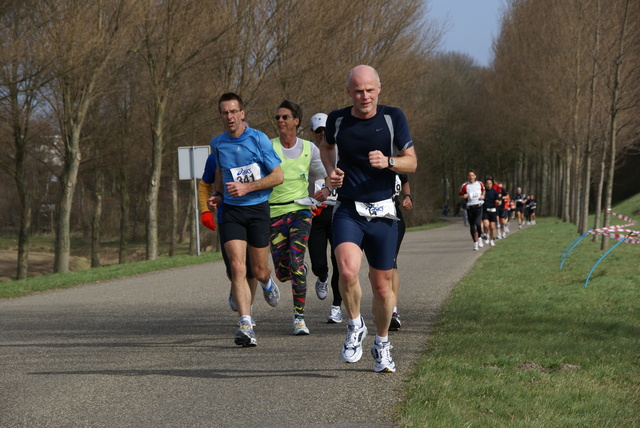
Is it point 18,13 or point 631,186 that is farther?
point 631,186

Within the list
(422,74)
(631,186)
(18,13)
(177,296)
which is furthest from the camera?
(631,186)

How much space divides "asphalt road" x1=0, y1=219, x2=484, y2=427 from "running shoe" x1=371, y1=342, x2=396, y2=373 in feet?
0.27

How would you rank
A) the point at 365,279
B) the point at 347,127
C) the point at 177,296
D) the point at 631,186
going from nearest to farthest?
the point at 347,127 → the point at 177,296 → the point at 365,279 → the point at 631,186

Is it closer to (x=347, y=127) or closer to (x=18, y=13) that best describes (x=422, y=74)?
(x=18, y=13)

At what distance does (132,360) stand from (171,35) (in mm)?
18190

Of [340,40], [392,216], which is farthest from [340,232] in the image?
[340,40]

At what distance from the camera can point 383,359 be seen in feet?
19.4

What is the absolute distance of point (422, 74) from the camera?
112 feet

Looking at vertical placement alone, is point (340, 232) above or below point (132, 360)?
above

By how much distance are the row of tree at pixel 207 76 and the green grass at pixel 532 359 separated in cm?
812

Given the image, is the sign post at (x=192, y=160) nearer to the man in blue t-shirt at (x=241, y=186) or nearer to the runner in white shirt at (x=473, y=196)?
the runner in white shirt at (x=473, y=196)

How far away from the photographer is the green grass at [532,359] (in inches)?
188

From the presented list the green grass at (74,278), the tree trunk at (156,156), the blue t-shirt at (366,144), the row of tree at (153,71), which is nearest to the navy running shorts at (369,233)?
the blue t-shirt at (366,144)

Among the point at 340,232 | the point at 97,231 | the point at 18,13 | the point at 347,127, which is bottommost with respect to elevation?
the point at 97,231
